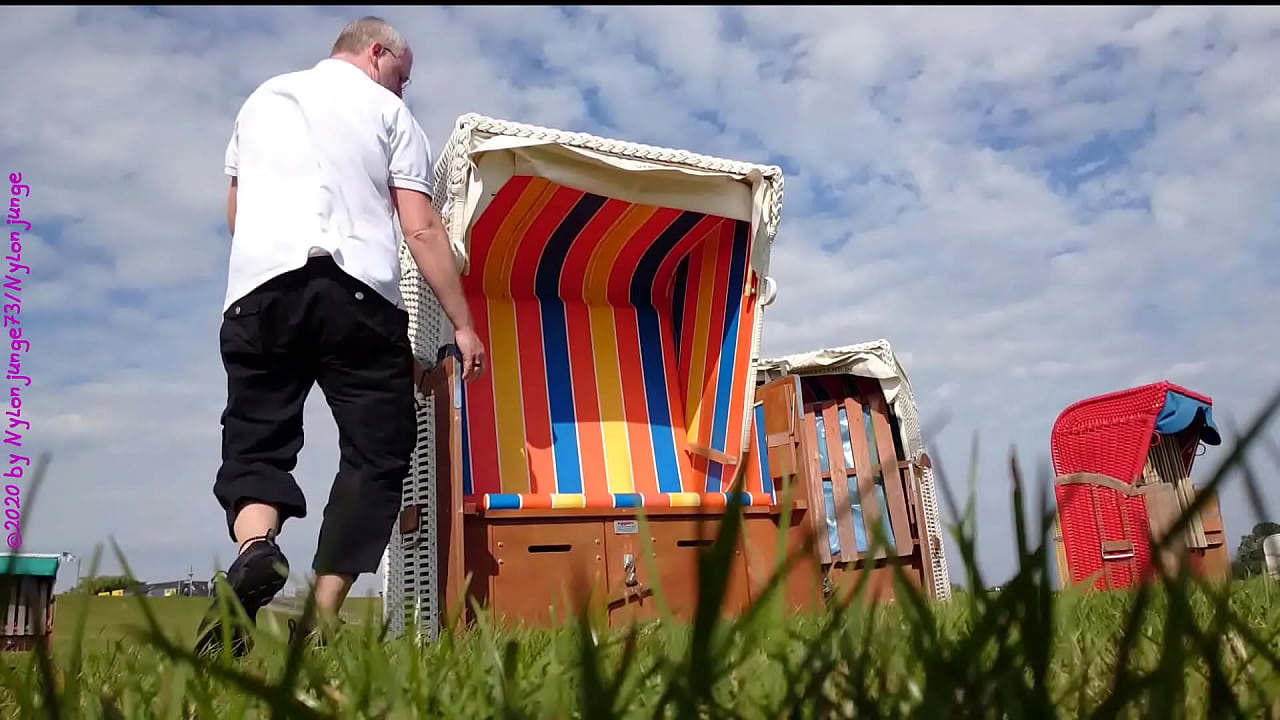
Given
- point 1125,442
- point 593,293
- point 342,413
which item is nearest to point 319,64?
point 342,413

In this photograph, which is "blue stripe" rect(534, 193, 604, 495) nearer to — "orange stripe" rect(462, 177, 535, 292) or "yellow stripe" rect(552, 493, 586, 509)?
"orange stripe" rect(462, 177, 535, 292)

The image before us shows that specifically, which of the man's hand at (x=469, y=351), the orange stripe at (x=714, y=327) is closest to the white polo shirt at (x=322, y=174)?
the man's hand at (x=469, y=351)

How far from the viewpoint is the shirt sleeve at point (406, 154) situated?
103 inches

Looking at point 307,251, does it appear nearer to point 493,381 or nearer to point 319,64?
point 319,64

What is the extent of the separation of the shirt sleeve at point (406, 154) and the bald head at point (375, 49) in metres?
0.19

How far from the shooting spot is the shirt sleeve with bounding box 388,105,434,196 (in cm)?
262

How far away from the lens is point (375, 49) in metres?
2.76

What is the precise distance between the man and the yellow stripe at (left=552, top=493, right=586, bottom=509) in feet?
4.22

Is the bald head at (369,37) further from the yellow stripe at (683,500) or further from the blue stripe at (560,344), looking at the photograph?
the yellow stripe at (683,500)

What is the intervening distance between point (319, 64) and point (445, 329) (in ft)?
3.85

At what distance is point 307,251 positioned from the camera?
2334 millimetres

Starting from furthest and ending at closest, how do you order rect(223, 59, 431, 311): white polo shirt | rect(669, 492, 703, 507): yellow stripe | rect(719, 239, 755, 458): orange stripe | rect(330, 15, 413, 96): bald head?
1. rect(719, 239, 755, 458): orange stripe
2. rect(669, 492, 703, 507): yellow stripe
3. rect(330, 15, 413, 96): bald head
4. rect(223, 59, 431, 311): white polo shirt

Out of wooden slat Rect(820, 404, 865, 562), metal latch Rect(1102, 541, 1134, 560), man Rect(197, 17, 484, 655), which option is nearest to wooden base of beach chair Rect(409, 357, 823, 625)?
man Rect(197, 17, 484, 655)

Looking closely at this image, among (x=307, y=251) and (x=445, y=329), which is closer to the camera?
(x=307, y=251)
